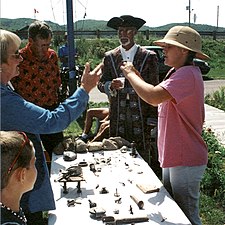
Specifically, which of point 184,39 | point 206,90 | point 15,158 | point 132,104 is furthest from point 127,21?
point 206,90

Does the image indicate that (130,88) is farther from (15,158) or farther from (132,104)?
(15,158)

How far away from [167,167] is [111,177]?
0.48m

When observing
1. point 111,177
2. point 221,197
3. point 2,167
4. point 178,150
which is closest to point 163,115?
point 178,150

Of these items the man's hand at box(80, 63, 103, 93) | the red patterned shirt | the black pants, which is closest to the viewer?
the man's hand at box(80, 63, 103, 93)

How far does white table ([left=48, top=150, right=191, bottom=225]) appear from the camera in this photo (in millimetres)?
2244

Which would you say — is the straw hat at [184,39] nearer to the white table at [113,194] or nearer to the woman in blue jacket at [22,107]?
the woman in blue jacket at [22,107]

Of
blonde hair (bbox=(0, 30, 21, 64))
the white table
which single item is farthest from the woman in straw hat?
blonde hair (bbox=(0, 30, 21, 64))

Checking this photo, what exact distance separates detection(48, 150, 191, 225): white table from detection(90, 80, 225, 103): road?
24.4 ft

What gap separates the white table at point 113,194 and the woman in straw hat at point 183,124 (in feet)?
0.48

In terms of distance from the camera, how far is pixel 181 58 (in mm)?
2488

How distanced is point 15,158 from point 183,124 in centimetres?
121

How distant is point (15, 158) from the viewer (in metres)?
1.52

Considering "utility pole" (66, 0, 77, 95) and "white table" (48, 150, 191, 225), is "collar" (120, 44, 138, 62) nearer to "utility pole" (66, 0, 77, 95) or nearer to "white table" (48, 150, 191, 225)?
"white table" (48, 150, 191, 225)

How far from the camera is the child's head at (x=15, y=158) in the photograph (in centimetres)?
150
